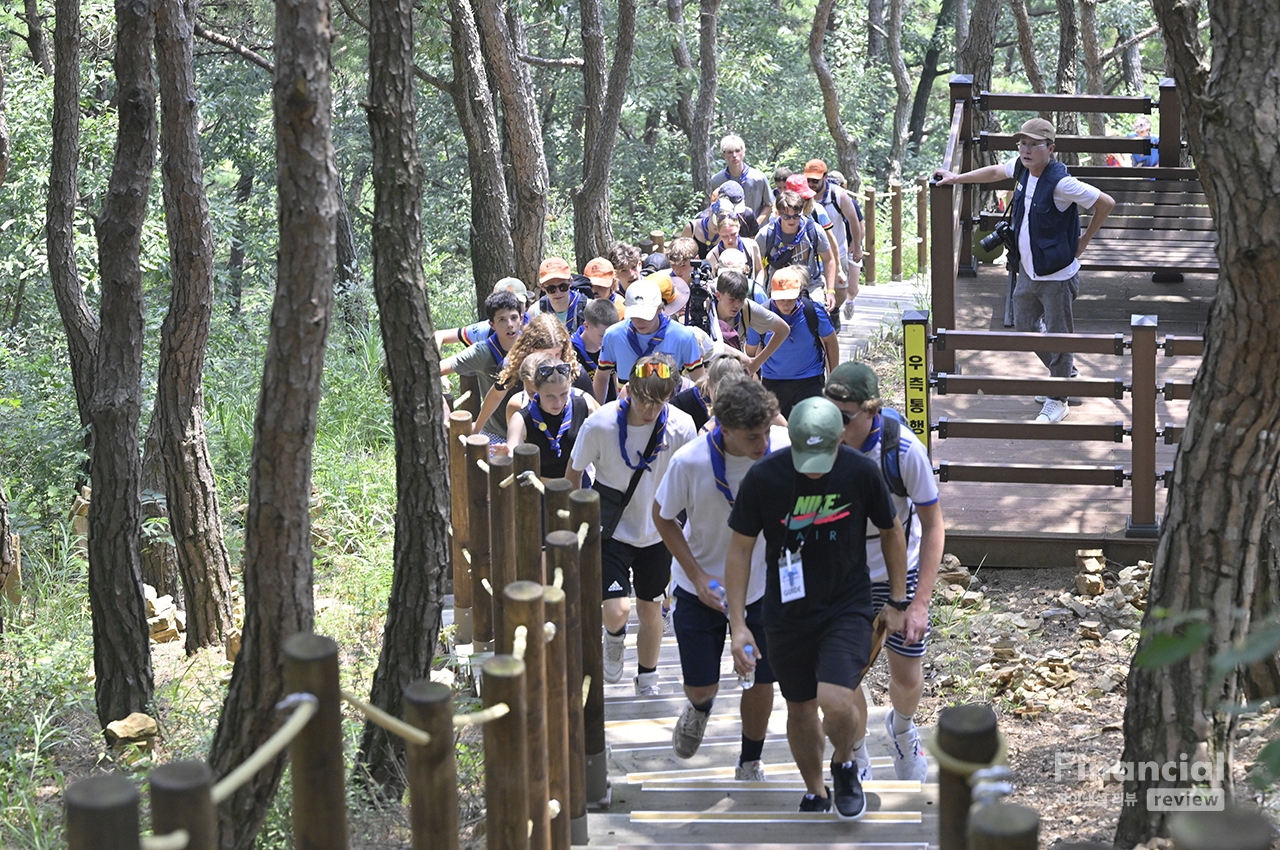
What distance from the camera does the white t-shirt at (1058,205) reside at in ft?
28.6

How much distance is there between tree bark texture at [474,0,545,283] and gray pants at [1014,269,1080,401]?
4.89 m

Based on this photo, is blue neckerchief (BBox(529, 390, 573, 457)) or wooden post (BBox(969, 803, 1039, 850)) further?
blue neckerchief (BBox(529, 390, 573, 457))

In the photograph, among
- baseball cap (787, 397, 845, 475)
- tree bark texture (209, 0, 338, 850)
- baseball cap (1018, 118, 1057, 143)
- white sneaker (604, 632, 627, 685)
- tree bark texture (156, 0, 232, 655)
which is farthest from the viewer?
baseball cap (1018, 118, 1057, 143)

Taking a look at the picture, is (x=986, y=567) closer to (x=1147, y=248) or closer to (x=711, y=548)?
(x=711, y=548)

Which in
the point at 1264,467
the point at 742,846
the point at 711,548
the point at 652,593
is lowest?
the point at 742,846

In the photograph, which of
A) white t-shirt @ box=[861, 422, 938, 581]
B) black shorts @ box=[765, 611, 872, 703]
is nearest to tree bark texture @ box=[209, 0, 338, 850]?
black shorts @ box=[765, 611, 872, 703]

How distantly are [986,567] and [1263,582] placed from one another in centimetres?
255

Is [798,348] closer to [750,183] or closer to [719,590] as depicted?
[719,590]

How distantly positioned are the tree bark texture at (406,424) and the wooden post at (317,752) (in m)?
1.87

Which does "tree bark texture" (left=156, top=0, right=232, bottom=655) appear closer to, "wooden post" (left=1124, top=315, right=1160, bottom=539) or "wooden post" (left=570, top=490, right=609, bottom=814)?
"wooden post" (left=570, top=490, right=609, bottom=814)

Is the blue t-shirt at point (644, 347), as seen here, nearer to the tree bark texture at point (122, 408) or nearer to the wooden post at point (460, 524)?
the wooden post at point (460, 524)

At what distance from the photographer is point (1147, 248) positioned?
11.9 meters

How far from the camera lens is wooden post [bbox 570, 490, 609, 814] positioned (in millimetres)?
5242

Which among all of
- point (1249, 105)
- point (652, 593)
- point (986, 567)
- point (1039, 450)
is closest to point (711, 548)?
point (652, 593)
